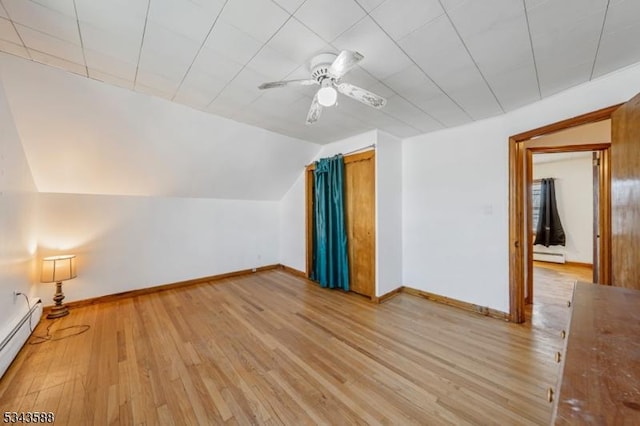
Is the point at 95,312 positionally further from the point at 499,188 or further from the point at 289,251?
the point at 499,188

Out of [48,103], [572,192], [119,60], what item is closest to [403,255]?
[119,60]

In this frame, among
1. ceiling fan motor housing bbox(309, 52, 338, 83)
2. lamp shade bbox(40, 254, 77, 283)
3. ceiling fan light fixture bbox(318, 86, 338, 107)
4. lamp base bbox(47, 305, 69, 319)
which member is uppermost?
ceiling fan motor housing bbox(309, 52, 338, 83)

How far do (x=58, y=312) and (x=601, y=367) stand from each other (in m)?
4.63

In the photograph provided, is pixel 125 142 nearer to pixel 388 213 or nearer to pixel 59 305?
pixel 59 305

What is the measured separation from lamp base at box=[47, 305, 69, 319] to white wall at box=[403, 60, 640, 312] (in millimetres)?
4554

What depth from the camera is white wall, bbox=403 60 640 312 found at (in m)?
2.79

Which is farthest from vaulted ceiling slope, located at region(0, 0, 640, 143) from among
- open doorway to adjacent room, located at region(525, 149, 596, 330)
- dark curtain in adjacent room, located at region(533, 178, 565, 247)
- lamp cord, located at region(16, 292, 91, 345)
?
dark curtain in adjacent room, located at region(533, 178, 565, 247)

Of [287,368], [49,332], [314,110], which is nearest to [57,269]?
[49,332]

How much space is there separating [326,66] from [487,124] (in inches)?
93.0

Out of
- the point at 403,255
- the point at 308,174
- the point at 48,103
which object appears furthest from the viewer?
the point at 308,174

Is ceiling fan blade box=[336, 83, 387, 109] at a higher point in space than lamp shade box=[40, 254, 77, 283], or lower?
higher

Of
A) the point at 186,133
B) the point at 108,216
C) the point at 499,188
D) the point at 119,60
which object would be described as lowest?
the point at 108,216

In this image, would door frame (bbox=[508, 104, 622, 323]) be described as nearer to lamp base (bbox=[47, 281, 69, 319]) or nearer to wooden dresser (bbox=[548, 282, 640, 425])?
wooden dresser (bbox=[548, 282, 640, 425])

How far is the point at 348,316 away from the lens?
115 inches
